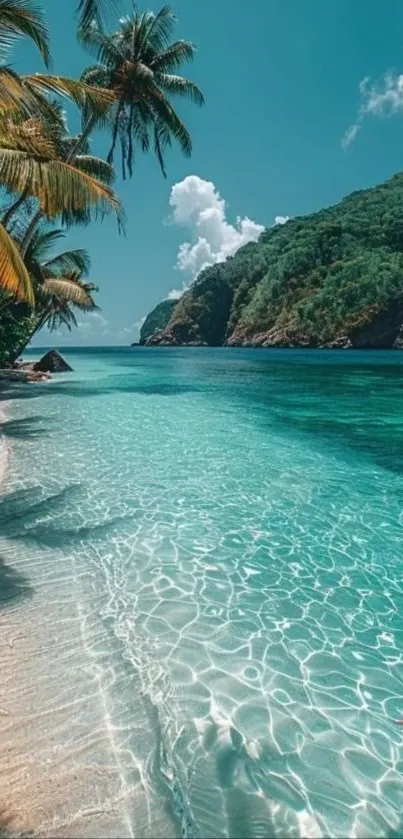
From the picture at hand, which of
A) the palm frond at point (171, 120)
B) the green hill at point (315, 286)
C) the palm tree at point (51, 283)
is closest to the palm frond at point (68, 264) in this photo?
the palm tree at point (51, 283)

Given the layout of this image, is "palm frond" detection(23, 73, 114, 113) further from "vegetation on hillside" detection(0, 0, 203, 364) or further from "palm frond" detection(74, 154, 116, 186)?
"palm frond" detection(74, 154, 116, 186)

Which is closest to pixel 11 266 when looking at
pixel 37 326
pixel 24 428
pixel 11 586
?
pixel 11 586

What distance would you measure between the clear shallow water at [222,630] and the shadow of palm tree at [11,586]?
0.25 feet

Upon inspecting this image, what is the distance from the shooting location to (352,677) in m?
3.79

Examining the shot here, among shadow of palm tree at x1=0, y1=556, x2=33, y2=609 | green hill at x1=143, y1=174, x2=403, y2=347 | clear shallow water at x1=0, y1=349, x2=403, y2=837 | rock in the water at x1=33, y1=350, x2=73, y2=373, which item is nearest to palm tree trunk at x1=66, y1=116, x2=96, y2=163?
clear shallow water at x1=0, y1=349, x2=403, y2=837

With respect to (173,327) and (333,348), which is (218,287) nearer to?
(173,327)

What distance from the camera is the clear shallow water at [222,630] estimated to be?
278cm

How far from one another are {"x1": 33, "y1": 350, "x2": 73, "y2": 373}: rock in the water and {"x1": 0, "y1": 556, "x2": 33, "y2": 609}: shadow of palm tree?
30.7 metres

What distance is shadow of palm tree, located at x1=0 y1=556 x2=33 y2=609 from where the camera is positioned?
15.1ft

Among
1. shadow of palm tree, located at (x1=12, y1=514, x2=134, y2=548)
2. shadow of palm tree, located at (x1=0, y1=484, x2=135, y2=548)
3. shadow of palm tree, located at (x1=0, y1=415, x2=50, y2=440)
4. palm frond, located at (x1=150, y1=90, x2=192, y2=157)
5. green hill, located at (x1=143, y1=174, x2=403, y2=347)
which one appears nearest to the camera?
shadow of palm tree, located at (x1=12, y1=514, x2=134, y2=548)

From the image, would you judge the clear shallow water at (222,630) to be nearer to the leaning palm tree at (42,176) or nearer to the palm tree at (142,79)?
the leaning palm tree at (42,176)

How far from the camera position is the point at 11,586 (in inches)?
191

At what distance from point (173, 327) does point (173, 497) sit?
125 metres

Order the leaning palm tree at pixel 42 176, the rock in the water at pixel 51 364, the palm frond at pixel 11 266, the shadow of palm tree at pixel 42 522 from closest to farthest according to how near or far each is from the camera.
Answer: the palm frond at pixel 11 266 → the shadow of palm tree at pixel 42 522 → the leaning palm tree at pixel 42 176 → the rock in the water at pixel 51 364
